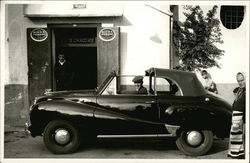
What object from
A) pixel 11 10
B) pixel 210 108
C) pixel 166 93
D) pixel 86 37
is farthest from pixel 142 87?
pixel 11 10

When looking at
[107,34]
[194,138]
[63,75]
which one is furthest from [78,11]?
[194,138]

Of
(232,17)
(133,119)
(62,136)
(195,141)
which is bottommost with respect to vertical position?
(195,141)

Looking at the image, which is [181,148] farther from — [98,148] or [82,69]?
[82,69]

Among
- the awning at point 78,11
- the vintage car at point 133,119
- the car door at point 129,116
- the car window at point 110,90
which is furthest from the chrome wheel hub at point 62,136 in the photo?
the awning at point 78,11

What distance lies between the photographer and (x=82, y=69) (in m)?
9.65

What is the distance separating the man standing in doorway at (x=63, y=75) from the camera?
7.96 m

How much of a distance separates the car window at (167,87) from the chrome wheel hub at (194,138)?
28.3 inches

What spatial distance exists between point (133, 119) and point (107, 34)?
3.31 metres

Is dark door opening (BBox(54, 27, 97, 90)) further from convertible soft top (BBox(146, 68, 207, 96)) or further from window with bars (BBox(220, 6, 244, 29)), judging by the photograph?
window with bars (BBox(220, 6, 244, 29))

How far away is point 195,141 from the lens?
18.4 ft

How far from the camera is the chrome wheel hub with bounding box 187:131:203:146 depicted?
18.4ft

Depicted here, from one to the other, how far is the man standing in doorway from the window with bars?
4176 mm

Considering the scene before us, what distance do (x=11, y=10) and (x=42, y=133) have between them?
4.42 metres

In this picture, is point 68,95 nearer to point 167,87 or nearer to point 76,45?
point 167,87
